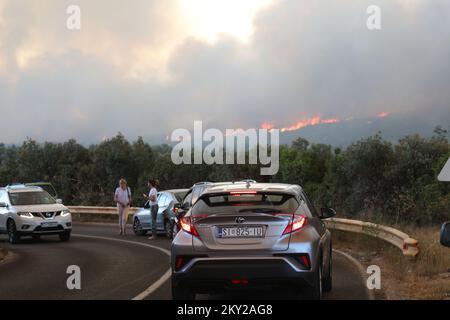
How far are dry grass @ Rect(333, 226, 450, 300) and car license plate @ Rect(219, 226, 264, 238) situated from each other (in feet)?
8.73

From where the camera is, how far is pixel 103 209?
35.6 meters

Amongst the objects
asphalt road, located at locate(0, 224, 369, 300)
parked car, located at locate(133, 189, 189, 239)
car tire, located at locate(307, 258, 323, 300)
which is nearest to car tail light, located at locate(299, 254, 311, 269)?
car tire, located at locate(307, 258, 323, 300)

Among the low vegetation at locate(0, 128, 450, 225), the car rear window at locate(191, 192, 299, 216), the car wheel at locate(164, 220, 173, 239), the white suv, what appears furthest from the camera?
the low vegetation at locate(0, 128, 450, 225)

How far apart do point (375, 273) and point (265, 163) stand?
5758 cm

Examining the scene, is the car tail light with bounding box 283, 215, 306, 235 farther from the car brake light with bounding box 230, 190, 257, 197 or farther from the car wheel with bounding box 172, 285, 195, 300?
the car wheel with bounding box 172, 285, 195, 300

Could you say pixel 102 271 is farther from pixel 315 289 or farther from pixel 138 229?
pixel 138 229

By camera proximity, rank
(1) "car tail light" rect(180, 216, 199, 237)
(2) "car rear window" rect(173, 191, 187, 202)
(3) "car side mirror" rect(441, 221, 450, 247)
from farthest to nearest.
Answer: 1. (2) "car rear window" rect(173, 191, 187, 202)
2. (1) "car tail light" rect(180, 216, 199, 237)
3. (3) "car side mirror" rect(441, 221, 450, 247)

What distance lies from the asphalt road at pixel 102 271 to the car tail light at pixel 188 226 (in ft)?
5.38

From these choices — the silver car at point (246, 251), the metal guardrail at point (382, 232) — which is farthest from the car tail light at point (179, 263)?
the metal guardrail at point (382, 232)

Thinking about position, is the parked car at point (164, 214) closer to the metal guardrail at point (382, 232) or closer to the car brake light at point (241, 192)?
the metal guardrail at point (382, 232)

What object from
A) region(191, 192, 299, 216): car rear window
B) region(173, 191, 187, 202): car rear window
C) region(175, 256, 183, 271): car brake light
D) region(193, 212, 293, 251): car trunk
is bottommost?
region(173, 191, 187, 202): car rear window

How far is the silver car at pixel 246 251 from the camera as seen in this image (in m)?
9.47

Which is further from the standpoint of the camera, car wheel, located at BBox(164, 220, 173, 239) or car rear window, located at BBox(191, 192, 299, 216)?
car wheel, located at BBox(164, 220, 173, 239)

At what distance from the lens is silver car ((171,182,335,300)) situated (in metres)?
9.47
